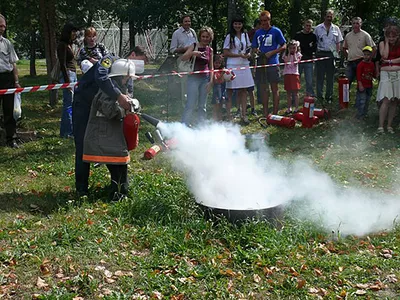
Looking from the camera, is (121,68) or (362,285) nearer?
(362,285)

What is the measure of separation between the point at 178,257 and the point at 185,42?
289 inches

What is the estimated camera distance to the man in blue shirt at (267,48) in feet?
37.8

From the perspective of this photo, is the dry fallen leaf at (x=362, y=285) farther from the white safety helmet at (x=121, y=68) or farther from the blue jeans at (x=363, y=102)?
the blue jeans at (x=363, y=102)

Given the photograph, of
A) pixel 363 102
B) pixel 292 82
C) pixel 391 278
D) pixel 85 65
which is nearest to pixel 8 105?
pixel 85 65

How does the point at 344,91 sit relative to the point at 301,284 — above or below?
above

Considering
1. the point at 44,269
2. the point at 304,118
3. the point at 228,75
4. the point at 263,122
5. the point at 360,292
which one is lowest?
the point at 360,292

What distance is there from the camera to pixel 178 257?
4.96 m

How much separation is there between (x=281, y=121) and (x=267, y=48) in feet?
5.81

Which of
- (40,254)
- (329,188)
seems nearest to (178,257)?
(40,254)

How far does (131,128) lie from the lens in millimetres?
6184

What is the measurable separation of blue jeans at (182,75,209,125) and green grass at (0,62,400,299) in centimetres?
301

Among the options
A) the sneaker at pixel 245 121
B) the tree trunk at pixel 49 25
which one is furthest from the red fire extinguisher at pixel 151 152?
the tree trunk at pixel 49 25

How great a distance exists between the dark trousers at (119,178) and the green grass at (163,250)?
157 millimetres

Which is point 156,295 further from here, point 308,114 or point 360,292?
point 308,114
